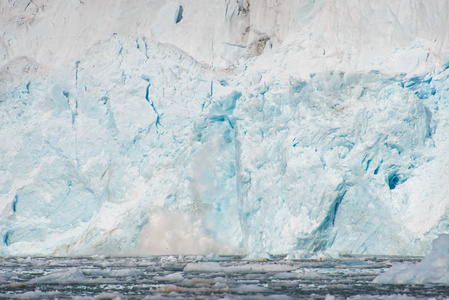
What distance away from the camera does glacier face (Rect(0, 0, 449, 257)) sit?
17.5 m

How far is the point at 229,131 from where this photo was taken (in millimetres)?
21016

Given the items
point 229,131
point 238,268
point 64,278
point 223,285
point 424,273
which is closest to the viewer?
point 223,285

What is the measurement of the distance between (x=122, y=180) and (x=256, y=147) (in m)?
5.23

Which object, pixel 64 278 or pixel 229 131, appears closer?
pixel 64 278

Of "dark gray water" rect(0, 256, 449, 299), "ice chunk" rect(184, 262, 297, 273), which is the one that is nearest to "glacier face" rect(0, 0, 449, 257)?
"ice chunk" rect(184, 262, 297, 273)

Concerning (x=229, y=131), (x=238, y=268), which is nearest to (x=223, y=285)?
(x=238, y=268)

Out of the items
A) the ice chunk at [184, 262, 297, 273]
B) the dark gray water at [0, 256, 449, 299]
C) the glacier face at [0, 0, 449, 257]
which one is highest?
the glacier face at [0, 0, 449, 257]

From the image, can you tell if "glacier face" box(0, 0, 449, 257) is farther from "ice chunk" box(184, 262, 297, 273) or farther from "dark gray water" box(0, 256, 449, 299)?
"dark gray water" box(0, 256, 449, 299)

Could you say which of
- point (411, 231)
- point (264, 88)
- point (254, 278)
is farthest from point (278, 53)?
point (254, 278)

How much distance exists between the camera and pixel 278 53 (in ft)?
71.4

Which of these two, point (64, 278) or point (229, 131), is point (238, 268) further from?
point (229, 131)

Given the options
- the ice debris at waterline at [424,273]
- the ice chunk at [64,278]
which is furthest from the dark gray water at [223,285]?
the ice debris at waterline at [424,273]

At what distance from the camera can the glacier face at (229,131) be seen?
689 inches

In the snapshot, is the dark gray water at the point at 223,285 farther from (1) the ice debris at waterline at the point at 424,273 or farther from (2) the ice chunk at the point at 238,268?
(1) the ice debris at waterline at the point at 424,273
